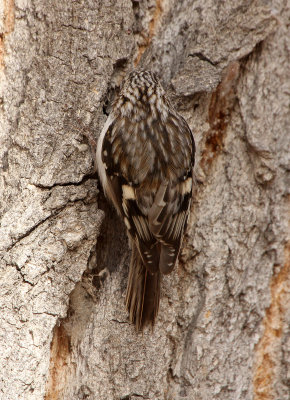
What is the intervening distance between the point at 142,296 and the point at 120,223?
40 centimetres

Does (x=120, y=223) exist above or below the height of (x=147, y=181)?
below

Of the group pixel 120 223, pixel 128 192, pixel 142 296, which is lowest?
pixel 142 296

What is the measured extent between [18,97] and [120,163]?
552mm

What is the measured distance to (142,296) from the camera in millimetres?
2059

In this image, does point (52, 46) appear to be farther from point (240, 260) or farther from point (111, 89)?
point (240, 260)

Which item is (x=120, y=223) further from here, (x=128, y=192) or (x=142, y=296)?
(x=142, y=296)

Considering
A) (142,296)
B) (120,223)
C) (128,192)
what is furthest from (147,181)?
(142,296)

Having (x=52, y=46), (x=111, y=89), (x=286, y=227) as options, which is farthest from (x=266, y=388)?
(x=52, y=46)

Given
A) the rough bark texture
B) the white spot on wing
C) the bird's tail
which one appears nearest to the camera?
the rough bark texture

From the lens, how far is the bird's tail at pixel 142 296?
6.72 ft

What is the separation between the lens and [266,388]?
2.21 meters

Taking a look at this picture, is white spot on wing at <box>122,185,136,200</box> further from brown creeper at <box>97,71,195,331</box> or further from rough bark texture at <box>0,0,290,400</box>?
rough bark texture at <box>0,0,290,400</box>

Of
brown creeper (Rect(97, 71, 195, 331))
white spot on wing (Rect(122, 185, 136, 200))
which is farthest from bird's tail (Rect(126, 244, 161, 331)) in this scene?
white spot on wing (Rect(122, 185, 136, 200))

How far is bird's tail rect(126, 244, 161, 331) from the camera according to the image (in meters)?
2.05
